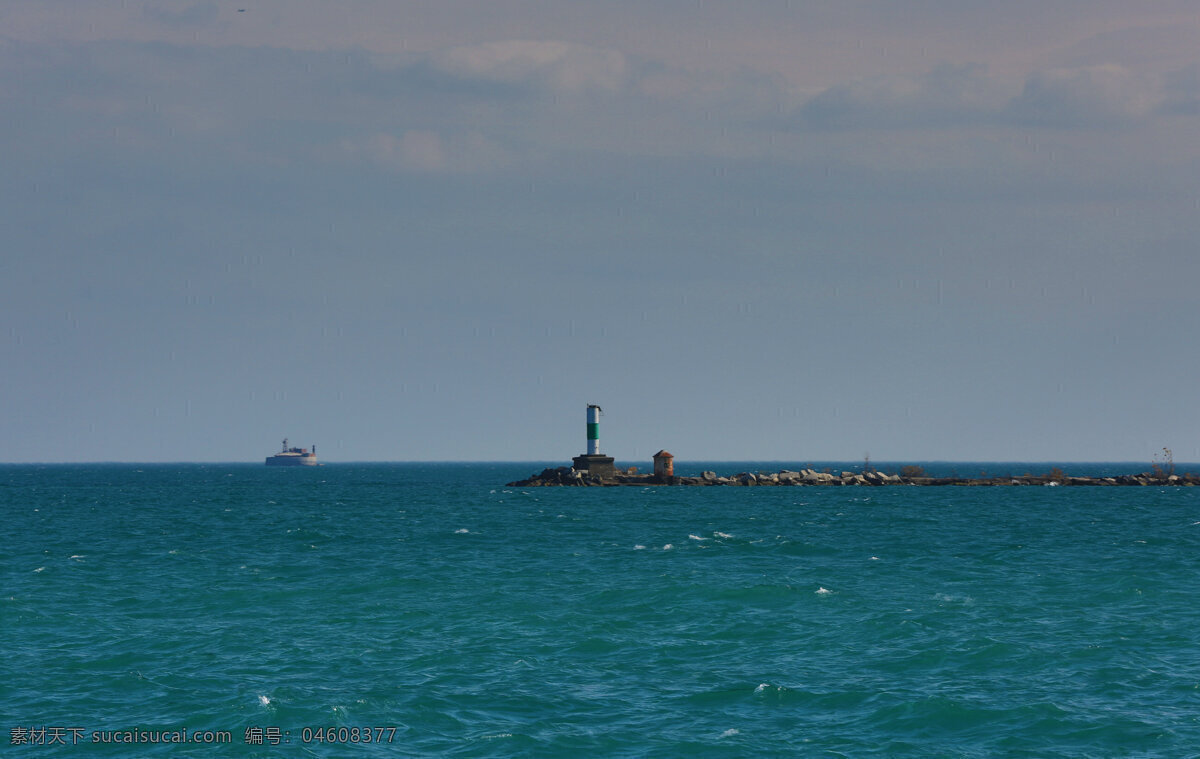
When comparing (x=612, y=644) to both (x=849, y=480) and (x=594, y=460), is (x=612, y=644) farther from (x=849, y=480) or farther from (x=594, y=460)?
(x=849, y=480)

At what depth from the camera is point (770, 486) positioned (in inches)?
6531

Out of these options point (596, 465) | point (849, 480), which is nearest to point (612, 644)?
point (596, 465)

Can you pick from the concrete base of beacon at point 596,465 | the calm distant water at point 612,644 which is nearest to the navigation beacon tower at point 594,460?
the concrete base of beacon at point 596,465

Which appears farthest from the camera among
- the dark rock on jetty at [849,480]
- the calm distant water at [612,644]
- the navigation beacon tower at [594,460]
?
the dark rock on jetty at [849,480]

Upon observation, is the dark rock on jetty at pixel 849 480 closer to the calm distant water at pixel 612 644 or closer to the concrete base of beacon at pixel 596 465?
the concrete base of beacon at pixel 596 465

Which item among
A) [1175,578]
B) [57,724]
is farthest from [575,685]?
[1175,578]

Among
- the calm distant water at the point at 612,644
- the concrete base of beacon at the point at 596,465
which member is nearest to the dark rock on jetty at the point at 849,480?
the concrete base of beacon at the point at 596,465

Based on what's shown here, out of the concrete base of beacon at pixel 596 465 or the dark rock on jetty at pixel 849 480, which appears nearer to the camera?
the concrete base of beacon at pixel 596 465

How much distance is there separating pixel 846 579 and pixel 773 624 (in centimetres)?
1341

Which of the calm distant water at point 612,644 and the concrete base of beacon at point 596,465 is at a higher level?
the concrete base of beacon at point 596,465

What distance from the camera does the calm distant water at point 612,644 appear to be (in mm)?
28141

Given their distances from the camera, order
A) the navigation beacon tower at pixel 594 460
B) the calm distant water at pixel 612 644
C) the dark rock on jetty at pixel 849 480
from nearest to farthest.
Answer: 1. the calm distant water at pixel 612 644
2. the navigation beacon tower at pixel 594 460
3. the dark rock on jetty at pixel 849 480

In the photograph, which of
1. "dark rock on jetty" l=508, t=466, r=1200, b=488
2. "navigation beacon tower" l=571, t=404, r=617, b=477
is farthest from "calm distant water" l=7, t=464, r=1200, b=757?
"dark rock on jetty" l=508, t=466, r=1200, b=488

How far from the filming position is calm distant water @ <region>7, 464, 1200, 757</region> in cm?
2814
